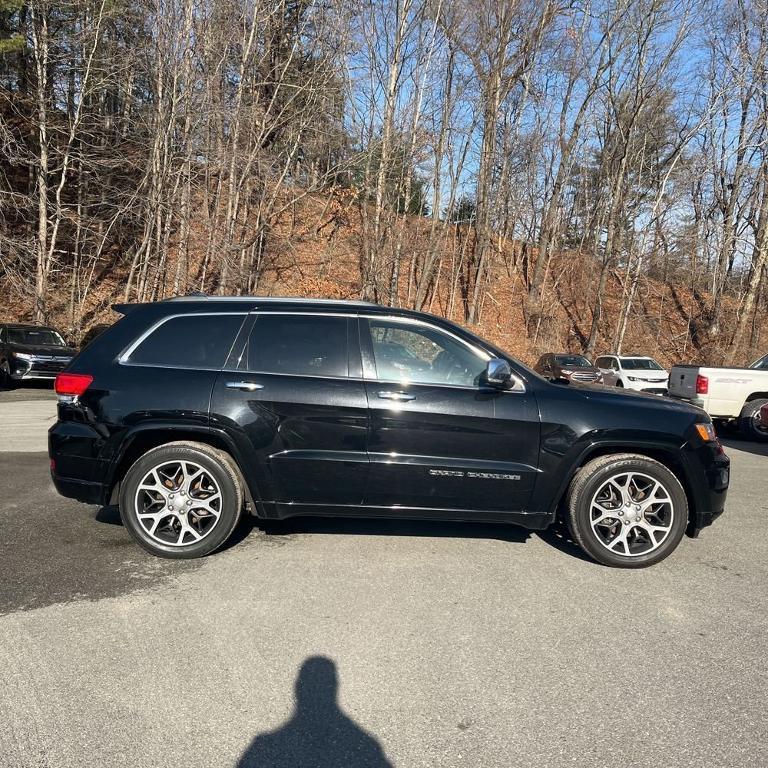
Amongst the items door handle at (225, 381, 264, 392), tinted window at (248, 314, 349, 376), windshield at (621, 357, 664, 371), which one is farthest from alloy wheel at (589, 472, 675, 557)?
windshield at (621, 357, 664, 371)

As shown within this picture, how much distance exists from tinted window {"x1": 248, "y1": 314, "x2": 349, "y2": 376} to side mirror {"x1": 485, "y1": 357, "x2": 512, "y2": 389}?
104 centimetres

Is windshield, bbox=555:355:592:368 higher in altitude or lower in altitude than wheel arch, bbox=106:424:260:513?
higher

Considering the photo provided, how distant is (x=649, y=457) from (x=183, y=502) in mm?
3478

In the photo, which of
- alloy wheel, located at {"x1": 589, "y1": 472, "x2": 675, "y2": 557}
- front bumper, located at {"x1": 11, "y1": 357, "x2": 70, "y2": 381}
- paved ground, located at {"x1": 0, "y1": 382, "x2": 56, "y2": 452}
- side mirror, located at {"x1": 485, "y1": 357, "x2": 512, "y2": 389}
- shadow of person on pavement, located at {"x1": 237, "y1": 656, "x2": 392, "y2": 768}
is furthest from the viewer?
front bumper, located at {"x1": 11, "y1": 357, "x2": 70, "y2": 381}

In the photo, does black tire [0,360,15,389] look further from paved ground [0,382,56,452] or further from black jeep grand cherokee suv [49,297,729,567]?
black jeep grand cherokee suv [49,297,729,567]

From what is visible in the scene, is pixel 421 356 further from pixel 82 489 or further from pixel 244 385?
pixel 82 489

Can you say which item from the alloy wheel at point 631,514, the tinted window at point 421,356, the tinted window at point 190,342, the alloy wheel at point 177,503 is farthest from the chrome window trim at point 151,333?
the alloy wheel at point 631,514

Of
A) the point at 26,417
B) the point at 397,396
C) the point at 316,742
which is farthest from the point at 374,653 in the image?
the point at 26,417

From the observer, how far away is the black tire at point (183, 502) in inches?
172

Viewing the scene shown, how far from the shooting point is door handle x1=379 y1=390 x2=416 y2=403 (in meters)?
4.36

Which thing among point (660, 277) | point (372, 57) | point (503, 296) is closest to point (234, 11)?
point (372, 57)

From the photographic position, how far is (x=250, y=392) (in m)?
4.38

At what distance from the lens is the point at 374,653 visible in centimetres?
317

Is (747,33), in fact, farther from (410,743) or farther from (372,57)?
(410,743)
